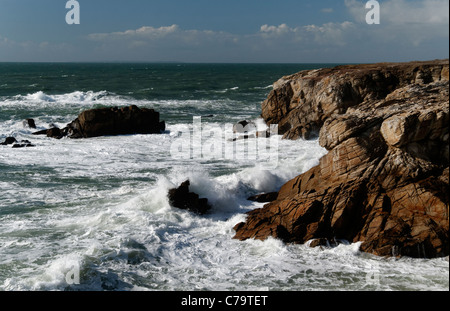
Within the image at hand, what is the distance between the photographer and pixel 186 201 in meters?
14.3

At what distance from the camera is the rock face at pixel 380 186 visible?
10469 mm

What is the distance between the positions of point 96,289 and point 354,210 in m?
6.64

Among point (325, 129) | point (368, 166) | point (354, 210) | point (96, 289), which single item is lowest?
point (96, 289)

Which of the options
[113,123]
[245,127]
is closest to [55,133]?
[113,123]

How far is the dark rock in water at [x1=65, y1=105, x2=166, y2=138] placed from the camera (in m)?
28.4

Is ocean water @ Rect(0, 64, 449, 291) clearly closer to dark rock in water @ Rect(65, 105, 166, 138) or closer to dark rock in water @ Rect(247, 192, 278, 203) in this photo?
dark rock in water @ Rect(247, 192, 278, 203)

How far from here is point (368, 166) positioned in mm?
11547

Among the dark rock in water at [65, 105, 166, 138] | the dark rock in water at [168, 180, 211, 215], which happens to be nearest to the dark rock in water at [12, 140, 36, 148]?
the dark rock in water at [65, 105, 166, 138]

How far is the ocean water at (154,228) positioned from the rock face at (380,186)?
47 centimetres

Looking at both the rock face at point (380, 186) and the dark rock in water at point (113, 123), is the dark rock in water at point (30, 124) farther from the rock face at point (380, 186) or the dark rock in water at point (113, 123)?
the rock face at point (380, 186)

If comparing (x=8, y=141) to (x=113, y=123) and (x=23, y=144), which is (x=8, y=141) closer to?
(x=23, y=144)
